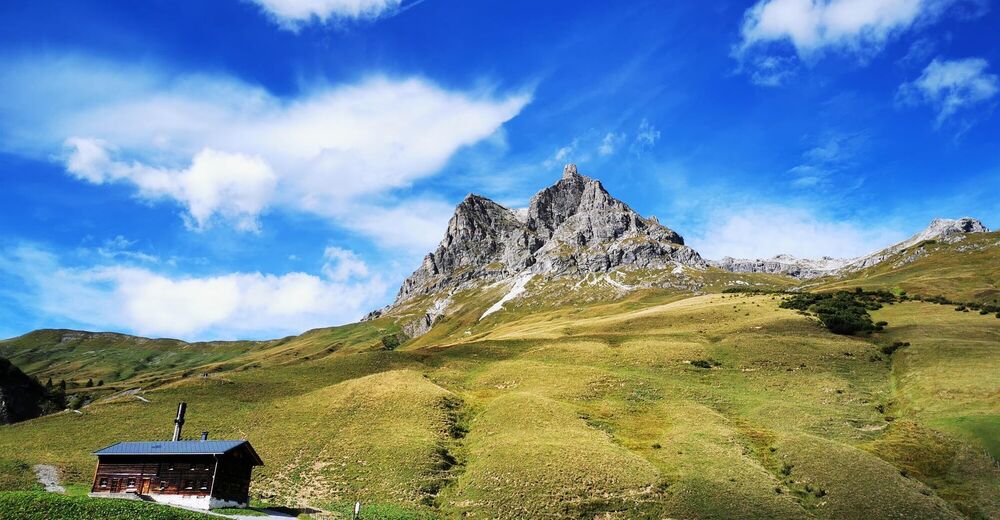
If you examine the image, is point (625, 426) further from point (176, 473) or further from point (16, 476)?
point (16, 476)

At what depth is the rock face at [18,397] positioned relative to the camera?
284 feet

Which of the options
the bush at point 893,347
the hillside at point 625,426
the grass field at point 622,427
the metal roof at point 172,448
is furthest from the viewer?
the bush at point 893,347

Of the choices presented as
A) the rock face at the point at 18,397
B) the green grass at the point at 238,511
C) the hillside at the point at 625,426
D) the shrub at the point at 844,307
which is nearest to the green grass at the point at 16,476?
the hillside at the point at 625,426

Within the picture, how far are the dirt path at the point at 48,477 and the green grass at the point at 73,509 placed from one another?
485 inches

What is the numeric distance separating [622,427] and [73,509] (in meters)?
51.8

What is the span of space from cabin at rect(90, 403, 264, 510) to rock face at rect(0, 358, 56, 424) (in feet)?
174

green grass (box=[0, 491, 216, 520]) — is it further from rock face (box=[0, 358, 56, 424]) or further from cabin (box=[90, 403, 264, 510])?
rock face (box=[0, 358, 56, 424])

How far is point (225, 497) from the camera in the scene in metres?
47.2

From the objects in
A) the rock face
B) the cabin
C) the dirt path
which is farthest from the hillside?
the rock face

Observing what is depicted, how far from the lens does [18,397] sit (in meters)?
90.3

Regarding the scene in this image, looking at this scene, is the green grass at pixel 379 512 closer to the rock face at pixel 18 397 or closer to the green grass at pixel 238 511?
the green grass at pixel 238 511

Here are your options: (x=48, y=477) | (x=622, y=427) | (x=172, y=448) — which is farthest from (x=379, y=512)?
(x=622, y=427)

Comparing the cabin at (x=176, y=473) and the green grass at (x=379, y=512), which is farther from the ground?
the cabin at (x=176, y=473)

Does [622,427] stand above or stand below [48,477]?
below
